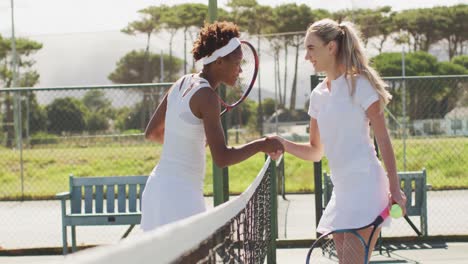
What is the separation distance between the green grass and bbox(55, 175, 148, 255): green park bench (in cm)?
589

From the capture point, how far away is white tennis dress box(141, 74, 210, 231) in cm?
335

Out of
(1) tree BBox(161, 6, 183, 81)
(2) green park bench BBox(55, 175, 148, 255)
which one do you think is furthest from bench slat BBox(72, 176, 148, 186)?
(1) tree BBox(161, 6, 183, 81)

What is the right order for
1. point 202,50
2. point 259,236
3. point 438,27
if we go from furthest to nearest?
1. point 438,27
2. point 259,236
3. point 202,50

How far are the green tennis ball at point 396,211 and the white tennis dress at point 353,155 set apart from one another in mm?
36

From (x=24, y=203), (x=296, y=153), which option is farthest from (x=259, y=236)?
(x=24, y=203)

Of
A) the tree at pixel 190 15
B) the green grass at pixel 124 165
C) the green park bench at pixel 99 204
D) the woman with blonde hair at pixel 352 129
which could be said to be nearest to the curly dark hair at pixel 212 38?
the woman with blonde hair at pixel 352 129

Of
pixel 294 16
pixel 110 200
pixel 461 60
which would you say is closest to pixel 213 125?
pixel 110 200

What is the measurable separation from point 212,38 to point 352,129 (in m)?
0.66

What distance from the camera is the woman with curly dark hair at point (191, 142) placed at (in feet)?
10.8

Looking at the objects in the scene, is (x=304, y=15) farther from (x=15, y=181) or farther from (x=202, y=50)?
(x=202, y=50)

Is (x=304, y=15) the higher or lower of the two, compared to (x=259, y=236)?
higher

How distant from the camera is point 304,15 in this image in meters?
51.2

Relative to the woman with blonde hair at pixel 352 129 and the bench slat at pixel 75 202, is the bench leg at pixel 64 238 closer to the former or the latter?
the bench slat at pixel 75 202

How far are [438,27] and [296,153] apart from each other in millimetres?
46224
